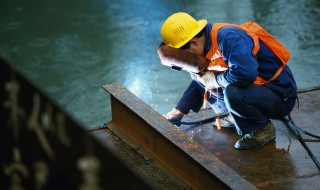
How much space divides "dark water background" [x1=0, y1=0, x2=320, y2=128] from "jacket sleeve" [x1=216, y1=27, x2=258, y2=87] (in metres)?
2.65

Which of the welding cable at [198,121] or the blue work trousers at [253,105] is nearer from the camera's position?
the blue work trousers at [253,105]

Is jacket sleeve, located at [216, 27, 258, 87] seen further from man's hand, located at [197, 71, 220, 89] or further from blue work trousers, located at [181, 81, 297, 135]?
man's hand, located at [197, 71, 220, 89]

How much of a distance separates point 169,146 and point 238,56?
821 millimetres

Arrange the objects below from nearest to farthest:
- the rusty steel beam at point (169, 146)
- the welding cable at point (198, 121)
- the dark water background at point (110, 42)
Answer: the rusty steel beam at point (169, 146), the welding cable at point (198, 121), the dark water background at point (110, 42)

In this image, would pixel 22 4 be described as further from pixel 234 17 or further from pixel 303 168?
pixel 303 168

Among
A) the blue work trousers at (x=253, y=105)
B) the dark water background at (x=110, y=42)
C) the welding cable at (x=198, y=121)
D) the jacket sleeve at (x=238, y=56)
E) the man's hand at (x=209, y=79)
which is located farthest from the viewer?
the dark water background at (x=110, y=42)

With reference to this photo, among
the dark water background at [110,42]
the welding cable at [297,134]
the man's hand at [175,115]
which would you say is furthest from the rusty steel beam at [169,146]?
the dark water background at [110,42]

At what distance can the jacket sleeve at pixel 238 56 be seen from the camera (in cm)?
404

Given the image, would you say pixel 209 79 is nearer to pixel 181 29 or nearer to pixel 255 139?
pixel 181 29

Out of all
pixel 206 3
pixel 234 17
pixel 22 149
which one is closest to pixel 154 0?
pixel 206 3

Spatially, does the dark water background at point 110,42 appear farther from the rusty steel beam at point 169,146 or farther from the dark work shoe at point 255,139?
the dark work shoe at point 255,139

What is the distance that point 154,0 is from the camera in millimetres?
10031

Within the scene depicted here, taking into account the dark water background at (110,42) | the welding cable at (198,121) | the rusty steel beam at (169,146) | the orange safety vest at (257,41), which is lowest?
the dark water background at (110,42)

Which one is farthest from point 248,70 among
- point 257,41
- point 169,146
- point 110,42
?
point 110,42
